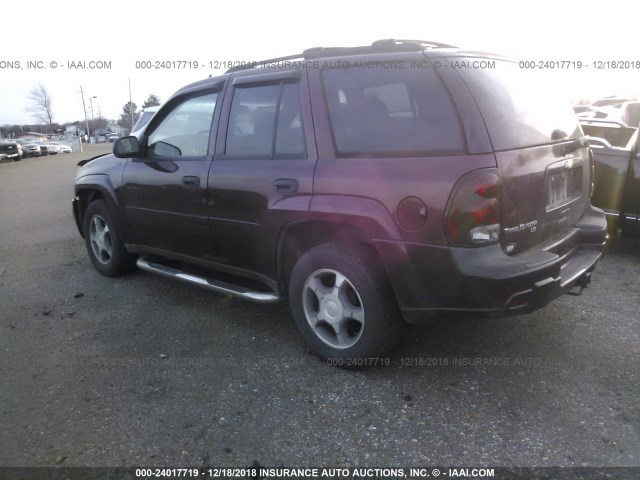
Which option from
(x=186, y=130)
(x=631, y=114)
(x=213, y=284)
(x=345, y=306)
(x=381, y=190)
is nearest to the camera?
(x=381, y=190)

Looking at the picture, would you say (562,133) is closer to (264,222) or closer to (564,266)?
(564,266)

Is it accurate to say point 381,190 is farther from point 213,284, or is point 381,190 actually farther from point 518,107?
point 213,284

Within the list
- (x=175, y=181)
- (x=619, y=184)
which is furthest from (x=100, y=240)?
(x=619, y=184)

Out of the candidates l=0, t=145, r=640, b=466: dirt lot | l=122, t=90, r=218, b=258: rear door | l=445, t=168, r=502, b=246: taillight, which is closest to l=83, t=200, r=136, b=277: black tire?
l=122, t=90, r=218, b=258: rear door

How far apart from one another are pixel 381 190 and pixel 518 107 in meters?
0.97

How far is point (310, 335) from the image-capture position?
3.16 m

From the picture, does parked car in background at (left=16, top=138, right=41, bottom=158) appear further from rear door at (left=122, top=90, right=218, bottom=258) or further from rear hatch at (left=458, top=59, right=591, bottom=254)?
rear hatch at (left=458, top=59, right=591, bottom=254)

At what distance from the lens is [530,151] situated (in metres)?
2.67

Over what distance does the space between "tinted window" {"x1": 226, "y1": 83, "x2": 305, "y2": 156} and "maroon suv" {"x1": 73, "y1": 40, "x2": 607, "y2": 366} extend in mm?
11

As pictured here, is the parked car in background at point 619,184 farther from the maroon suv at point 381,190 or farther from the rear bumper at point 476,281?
the rear bumper at point 476,281

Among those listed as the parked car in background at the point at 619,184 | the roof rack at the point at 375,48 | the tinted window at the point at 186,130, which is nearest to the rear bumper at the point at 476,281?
the roof rack at the point at 375,48

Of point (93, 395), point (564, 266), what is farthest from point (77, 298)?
point (564, 266)

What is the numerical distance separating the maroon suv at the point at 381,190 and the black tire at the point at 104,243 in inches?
46.3

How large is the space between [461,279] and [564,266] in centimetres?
90
